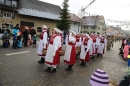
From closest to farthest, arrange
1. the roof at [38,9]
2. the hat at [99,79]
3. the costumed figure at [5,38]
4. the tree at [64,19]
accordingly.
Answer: the hat at [99,79] → the costumed figure at [5,38] → the roof at [38,9] → the tree at [64,19]

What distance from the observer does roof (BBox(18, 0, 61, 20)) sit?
29691mm

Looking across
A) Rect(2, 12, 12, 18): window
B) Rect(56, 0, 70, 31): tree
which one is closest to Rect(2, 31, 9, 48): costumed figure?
Rect(2, 12, 12, 18): window

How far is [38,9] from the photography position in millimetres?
32281

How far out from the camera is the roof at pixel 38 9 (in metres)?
29.7

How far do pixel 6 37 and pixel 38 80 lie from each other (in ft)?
25.0

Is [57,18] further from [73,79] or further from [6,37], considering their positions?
[73,79]

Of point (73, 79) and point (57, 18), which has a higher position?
point (57, 18)

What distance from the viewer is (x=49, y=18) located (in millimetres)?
32656

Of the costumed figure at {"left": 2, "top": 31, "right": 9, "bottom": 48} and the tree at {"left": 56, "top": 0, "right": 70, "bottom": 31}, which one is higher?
the tree at {"left": 56, "top": 0, "right": 70, "bottom": 31}

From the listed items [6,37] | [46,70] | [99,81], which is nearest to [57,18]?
[6,37]

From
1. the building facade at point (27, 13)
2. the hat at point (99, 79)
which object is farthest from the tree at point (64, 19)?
the hat at point (99, 79)

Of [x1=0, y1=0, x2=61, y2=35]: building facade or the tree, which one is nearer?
[x1=0, y1=0, x2=61, y2=35]: building facade

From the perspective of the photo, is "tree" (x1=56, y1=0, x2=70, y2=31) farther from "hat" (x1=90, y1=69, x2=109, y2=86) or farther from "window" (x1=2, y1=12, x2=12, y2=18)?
"hat" (x1=90, y1=69, x2=109, y2=86)

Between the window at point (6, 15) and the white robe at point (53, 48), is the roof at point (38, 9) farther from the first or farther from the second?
the white robe at point (53, 48)
